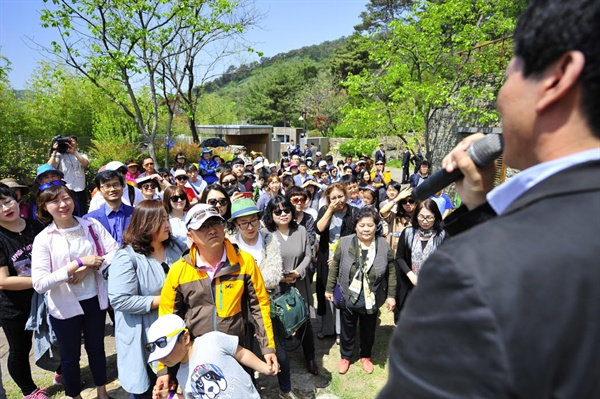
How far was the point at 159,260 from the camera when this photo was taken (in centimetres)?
308

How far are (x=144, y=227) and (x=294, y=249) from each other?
1.60 meters

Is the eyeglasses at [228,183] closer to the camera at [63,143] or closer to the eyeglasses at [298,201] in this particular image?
the eyeglasses at [298,201]

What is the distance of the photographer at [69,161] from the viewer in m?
6.02

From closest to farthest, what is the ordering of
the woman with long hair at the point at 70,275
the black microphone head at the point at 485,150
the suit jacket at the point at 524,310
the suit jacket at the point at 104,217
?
the suit jacket at the point at 524,310 → the black microphone head at the point at 485,150 → the woman with long hair at the point at 70,275 → the suit jacket at the point at 104,217

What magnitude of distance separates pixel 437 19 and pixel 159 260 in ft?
33.2

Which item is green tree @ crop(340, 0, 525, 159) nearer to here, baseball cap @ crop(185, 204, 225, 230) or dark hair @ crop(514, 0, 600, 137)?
baseball cap @ crop(185, 204, 225, 230)

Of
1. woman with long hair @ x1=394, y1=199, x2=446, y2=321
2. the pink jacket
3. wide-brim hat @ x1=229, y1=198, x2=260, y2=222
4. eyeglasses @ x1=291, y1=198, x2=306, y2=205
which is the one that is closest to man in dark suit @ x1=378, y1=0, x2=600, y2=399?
wide-brim hat @ x1=229, y1=198, x2=260, y2=222

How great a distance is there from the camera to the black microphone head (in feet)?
3.03

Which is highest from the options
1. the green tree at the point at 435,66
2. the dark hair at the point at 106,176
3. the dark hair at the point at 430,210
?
the green tree at the point at 435,66

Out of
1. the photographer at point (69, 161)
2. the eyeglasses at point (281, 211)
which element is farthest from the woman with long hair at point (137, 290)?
the photographer at point (69, 161)

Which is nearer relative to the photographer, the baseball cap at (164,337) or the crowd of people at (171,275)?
the baseball cap at (164,337)

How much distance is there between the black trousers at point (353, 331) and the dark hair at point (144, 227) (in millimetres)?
2254

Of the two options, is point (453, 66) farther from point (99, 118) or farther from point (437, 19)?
point (99, 118)

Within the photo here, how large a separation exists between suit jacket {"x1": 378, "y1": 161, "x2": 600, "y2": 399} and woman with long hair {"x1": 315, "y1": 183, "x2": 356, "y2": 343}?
4.04m
